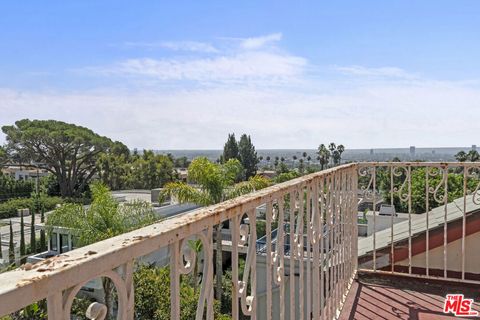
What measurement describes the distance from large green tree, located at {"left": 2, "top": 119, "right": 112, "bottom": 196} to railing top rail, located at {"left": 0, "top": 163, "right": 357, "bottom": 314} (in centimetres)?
3375

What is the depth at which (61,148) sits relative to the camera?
32.5m

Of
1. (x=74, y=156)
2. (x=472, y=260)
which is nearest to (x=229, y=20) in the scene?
(x=472, y=260)

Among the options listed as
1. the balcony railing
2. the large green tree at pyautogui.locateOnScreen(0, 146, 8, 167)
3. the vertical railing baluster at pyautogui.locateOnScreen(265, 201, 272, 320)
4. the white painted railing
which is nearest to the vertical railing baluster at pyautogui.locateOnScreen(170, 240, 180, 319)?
the balcony railing

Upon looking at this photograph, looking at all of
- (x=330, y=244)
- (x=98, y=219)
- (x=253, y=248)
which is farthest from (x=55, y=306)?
(x=98, y=219)

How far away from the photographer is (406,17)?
5.23 metres

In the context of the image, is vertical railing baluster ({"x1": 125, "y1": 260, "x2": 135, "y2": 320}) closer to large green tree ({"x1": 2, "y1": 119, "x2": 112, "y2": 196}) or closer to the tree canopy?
the tree canopy

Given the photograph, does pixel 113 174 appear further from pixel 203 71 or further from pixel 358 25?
pixel 358 25

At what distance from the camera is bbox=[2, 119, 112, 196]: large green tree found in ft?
101

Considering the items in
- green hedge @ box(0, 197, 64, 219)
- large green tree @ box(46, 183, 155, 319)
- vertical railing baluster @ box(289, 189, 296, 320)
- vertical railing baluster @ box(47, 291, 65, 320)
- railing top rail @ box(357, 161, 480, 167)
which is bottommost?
green hedge @ box(0, 197, 64, 219)

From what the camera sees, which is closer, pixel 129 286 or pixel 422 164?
pixel 129 286

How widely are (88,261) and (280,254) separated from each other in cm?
89

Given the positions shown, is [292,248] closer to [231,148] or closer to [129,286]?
[129,286]

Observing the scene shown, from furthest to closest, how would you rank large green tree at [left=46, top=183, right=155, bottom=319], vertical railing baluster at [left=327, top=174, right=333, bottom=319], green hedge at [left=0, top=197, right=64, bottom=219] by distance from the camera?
green hedge at [left=0, top=197, right=64, bottom=219], large green tree at [left=46, top=183, right=155, bottom=319], vertical railing baluster at [left=327, top=174, right=333, bottom=319]

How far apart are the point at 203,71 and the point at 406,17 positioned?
9.59 meters
